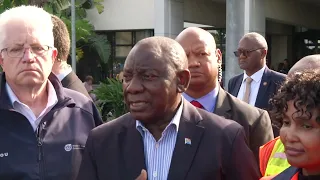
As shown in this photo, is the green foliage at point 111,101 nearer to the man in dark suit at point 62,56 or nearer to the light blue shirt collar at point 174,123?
the man in dark suit at point 62,56

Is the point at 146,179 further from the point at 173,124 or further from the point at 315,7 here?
the point at 315,7

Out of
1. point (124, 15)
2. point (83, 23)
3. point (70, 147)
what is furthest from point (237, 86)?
point (124, 15)

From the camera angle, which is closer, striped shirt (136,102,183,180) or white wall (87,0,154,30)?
striped shirt (136,102,183,180)

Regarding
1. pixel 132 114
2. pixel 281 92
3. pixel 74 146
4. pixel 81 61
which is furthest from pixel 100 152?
pixel 81 61

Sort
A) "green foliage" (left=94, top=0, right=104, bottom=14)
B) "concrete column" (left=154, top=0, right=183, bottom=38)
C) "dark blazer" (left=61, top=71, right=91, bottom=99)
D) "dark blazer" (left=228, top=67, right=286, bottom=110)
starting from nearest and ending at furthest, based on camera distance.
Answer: "dark blazer" (left=61, top=71, right=91, bottom=99) → "dark blazer" (left=228, top=67, right=286, bottom=110) → "concrete column" (left=154, top=0, right=183, bottom=38) → "green foliage" (left=94, top=0, right=104, bottom=14)

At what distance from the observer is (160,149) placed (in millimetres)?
2785

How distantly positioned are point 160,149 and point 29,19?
1135 millimetres

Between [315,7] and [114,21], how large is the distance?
858 centimetres

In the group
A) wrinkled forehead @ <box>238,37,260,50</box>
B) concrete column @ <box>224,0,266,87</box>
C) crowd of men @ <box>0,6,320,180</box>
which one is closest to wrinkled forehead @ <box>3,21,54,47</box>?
crowd of men @ <box>0,6,320,180</box>

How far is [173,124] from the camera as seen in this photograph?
2.81 meters

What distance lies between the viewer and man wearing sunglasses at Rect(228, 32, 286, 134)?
6.67 m

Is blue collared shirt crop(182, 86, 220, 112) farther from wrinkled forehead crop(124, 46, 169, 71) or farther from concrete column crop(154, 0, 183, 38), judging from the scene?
concrete column crop(154, 0, 183, 38)

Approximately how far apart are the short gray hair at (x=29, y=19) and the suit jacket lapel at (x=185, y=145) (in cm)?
101

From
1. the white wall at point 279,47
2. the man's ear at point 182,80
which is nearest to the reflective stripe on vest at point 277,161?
the man's ear at point 182,80
